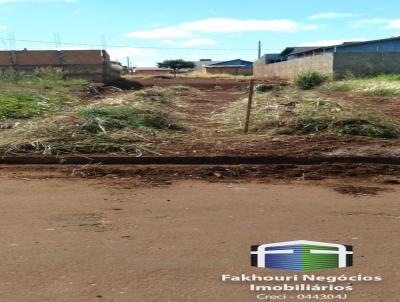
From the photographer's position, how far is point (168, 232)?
477 centimetres

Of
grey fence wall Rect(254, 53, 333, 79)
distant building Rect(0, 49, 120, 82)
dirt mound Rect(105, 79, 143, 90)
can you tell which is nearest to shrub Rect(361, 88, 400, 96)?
grey fence wall Rect(254, 53, 333, 79)

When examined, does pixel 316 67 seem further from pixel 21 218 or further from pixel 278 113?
pixel 21 218

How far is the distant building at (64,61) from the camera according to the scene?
128 feet

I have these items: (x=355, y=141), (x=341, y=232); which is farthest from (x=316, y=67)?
(x=341, y=232)

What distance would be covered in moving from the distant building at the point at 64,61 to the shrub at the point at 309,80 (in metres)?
16.9

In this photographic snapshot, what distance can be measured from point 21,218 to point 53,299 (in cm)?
206

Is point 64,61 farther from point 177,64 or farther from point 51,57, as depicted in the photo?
point 177,64

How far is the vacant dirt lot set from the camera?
11.7 feet

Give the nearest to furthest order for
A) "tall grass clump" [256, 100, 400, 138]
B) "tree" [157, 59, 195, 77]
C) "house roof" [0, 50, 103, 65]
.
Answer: "tall grass clump" [256, 100, 400, 138] → "house roof" [0, 50, 103, 65] → "tree" [157, 59, 195, 77]

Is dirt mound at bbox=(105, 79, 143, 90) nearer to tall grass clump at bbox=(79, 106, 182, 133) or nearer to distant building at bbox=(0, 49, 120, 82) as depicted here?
distant building at bbox=(0, 49, 120, 82)

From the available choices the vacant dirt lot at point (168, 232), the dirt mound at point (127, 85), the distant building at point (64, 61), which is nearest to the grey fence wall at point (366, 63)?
the dirt mound at point (127, 85)

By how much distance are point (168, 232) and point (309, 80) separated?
2496 cm

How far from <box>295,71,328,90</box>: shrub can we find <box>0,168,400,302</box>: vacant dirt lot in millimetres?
21697

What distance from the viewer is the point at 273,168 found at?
787 cm
